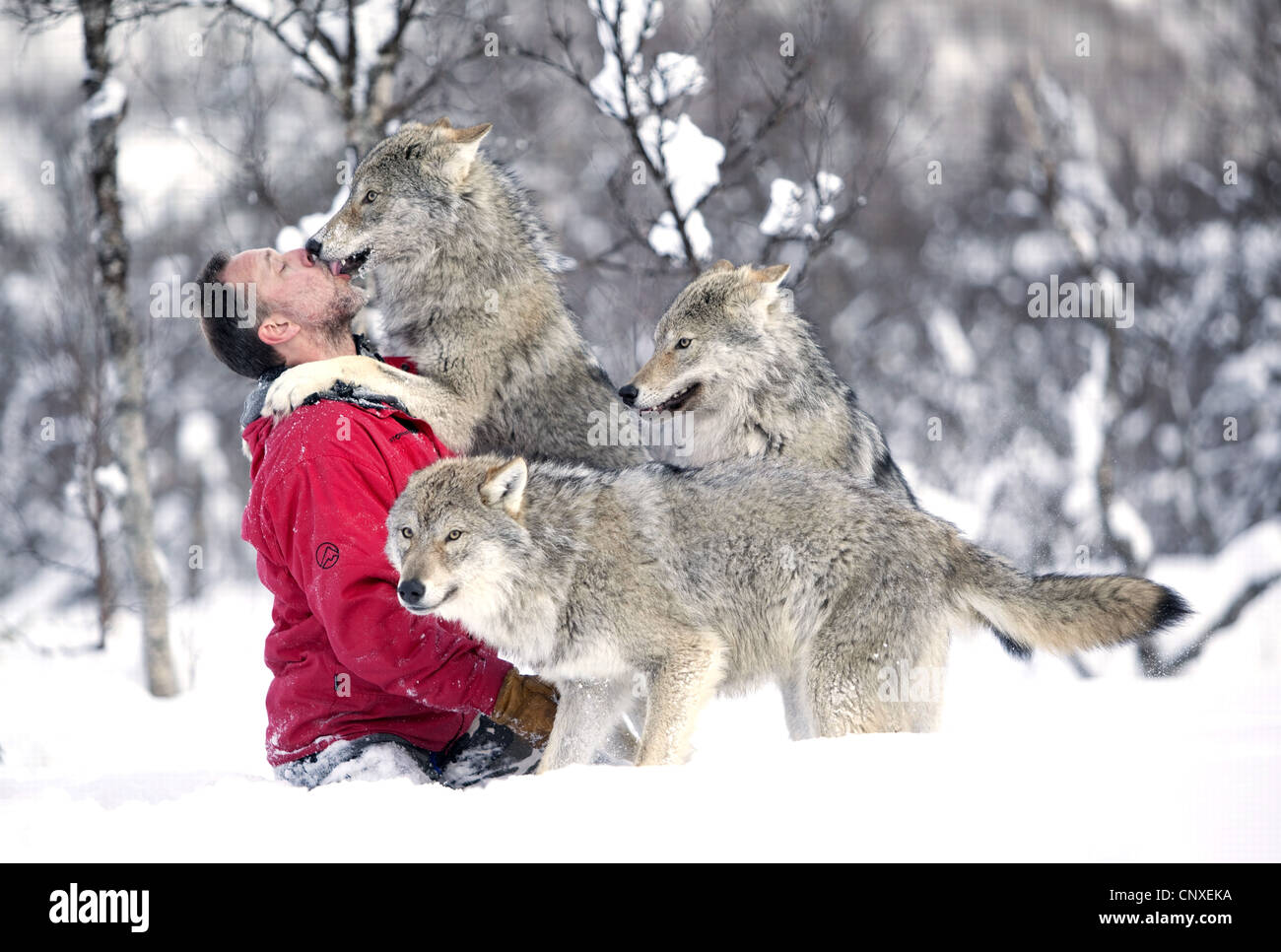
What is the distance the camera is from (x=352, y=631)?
3.96 meters

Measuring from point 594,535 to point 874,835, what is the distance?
1669mm

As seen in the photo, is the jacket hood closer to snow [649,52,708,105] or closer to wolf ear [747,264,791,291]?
wolf ear [747,264,791,291]


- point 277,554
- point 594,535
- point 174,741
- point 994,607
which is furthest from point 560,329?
point 174,741

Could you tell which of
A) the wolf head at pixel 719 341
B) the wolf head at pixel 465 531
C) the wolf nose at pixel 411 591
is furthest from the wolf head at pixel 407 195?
the wolf nose at pixel 411 591

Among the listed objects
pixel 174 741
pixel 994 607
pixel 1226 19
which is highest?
pixel 1226 19

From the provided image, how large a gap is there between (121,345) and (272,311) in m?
5.13

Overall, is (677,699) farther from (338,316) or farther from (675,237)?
(675,237)

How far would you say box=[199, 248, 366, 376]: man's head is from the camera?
15.8 feet

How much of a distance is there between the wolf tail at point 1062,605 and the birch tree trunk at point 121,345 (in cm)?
734

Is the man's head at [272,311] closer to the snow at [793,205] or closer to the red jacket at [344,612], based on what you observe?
the red jacket at [344,612]

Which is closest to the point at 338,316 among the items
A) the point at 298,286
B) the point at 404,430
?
the point at 298,286

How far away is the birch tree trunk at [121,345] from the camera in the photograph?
875 centimetres

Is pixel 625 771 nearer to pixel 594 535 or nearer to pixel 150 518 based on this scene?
pixel 594 535

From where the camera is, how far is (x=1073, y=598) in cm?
439
